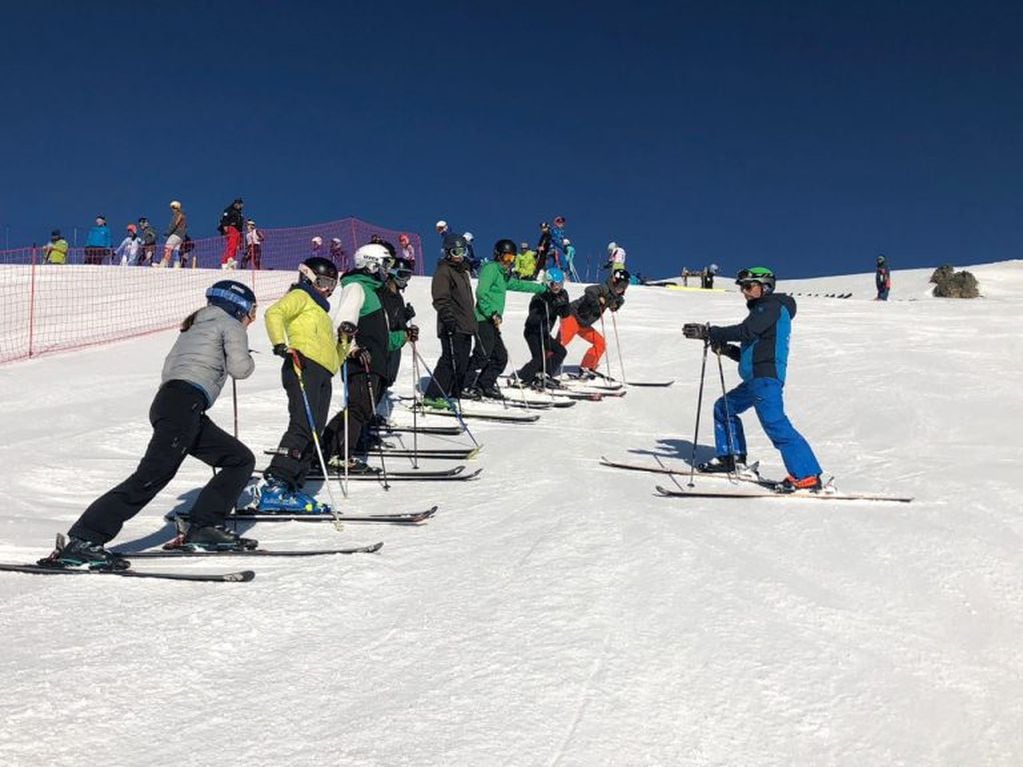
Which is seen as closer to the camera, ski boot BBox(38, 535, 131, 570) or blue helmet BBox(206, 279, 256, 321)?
ski boot BBox(38, 535, 131, 570)

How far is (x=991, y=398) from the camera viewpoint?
11.9m

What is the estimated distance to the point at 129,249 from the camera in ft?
90.9

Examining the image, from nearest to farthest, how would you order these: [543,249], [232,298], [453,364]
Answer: [232,298] < [453,364] < [543,249]

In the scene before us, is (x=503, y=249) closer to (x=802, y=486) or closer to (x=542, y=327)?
(x=542, y=327)

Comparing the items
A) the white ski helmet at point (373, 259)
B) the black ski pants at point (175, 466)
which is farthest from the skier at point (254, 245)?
the black ski pants at point (175, 466)

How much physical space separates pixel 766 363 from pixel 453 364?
4.72 m

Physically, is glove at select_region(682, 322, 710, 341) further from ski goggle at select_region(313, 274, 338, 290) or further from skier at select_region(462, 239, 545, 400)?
skier at select_region(462, 239, 545, 400)

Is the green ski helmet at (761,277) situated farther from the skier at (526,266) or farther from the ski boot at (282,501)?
the skier at (526,266)

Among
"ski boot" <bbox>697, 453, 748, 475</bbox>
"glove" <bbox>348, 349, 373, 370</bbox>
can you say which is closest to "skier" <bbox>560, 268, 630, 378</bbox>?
"ski boot" <bbox>697, 453, 748, 475</bbox>

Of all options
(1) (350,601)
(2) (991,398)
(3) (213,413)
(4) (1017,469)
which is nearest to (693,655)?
(1) (350,601)

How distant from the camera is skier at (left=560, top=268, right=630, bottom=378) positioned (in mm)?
13812

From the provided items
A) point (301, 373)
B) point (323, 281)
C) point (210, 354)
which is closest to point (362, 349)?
point (323, 281)

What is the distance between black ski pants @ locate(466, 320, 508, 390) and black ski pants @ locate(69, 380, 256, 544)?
6399 millimetres

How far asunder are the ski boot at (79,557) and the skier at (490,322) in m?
7.12
